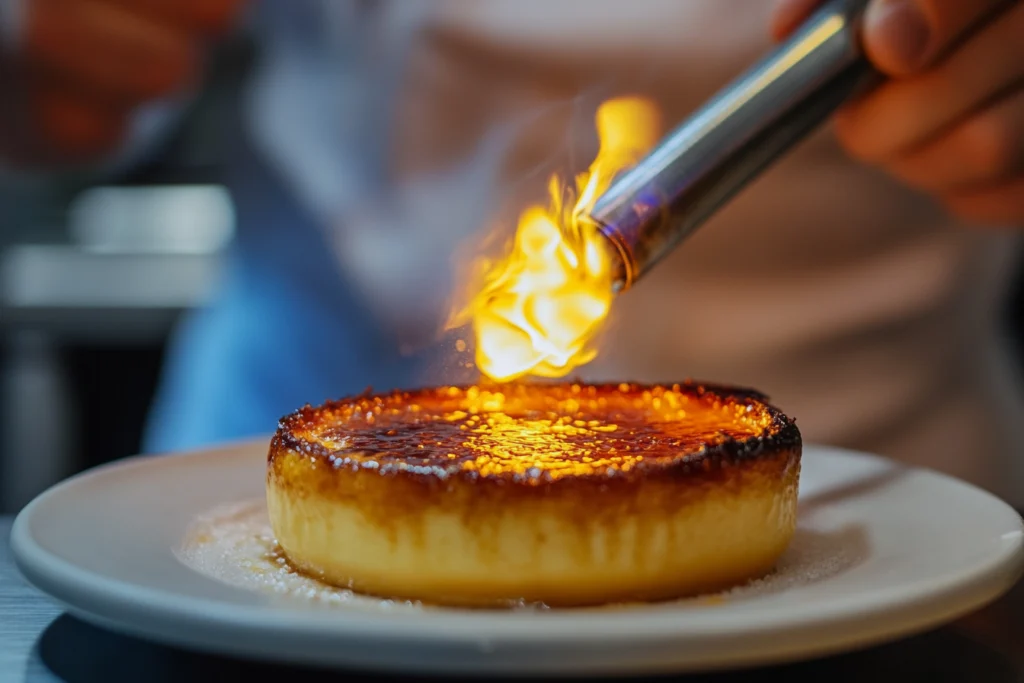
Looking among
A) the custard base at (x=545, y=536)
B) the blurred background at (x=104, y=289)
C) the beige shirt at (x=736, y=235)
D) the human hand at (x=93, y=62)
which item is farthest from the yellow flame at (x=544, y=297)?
the blurred background at (x=104, y=289)

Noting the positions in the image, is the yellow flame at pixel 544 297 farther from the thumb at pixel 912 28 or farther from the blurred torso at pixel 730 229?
the blurred torso at pixel 730 229

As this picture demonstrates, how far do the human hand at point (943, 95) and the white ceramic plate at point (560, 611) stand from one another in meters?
0.52

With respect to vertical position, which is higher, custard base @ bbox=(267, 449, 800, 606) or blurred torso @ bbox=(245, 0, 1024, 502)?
blurred torso @ bbox=(245, 0, 1024, 502)

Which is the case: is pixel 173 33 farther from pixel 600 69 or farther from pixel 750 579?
pixel 750 579

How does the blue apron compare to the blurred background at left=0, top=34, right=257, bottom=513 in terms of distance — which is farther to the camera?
the blurred background at left=0, top=34, right=257, bottom=513

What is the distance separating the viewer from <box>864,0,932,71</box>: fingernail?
1.36 m

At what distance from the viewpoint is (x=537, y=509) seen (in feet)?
3.26

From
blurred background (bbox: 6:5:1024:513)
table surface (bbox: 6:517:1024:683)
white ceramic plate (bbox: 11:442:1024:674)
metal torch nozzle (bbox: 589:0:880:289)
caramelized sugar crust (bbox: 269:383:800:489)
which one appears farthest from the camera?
blurred background (bbox: 6:5:1024:513)

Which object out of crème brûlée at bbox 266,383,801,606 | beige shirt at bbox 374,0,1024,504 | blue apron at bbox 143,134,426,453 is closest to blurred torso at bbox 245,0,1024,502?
beige shirt at bbox 374,0,1024,504

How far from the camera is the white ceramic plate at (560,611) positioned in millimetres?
751

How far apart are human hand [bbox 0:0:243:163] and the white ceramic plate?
914 millimetres

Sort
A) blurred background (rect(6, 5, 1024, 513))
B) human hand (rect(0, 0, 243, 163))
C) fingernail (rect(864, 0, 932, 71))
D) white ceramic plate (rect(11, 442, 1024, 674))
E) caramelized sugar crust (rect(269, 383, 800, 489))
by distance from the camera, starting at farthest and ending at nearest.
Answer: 1. blurred background (rect(6, 5, 1024, 513))
2. human hand (rect(0, 0, 243, 163))
3. fingernail (rect(864, 0, 932, 71))
4. caramelized sugar crust (rect(269, 383, 800, 489))
5. white ceramic plate (rect(11, 442, 1024, 674))

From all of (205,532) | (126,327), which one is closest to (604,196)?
(205,532)

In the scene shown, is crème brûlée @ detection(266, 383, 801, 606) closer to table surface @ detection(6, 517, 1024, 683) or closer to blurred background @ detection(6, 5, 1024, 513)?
table surface @ detection(6, 517, 1024, 683)
